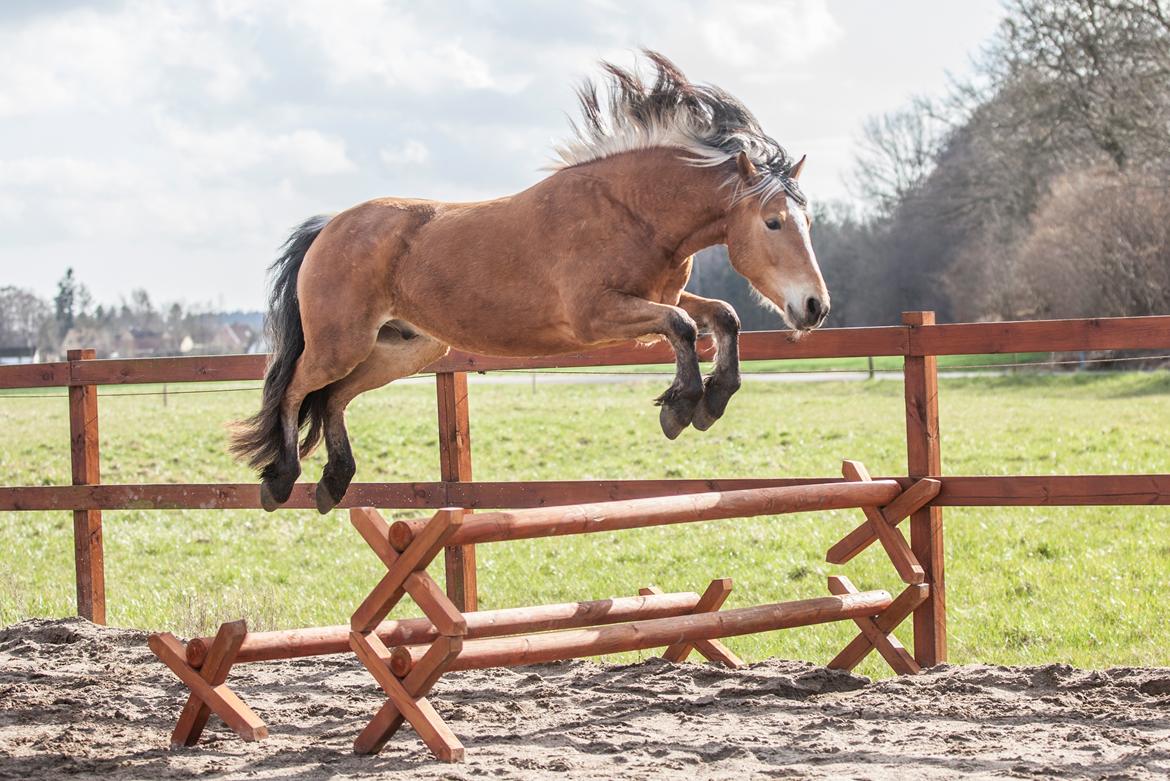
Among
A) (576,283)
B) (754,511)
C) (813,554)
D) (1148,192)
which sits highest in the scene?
(1148,192)

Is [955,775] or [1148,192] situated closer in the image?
[955,775]

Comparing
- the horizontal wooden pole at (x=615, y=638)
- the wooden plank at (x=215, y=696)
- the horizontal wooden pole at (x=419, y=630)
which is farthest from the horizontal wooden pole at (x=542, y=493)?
the wooden plank at (x=215, y=696)

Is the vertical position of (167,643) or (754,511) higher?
(754,511)

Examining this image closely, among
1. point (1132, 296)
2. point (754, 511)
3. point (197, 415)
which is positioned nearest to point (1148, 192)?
point (1132, 296)

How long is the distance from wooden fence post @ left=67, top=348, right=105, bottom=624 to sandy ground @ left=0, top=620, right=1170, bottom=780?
1385mm

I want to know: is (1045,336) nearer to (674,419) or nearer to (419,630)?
(674,419)

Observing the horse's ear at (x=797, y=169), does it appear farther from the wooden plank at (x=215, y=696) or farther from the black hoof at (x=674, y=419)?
the wooden plank at (x=215, y=696)

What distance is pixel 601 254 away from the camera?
459 centimetres

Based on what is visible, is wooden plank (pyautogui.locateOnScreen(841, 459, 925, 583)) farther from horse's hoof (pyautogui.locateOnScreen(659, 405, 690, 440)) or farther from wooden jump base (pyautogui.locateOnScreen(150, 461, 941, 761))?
horse's hoof (pyautogui.locateOnScreen(659, 405, 690, 440))

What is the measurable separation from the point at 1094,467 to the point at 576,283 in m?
9.66

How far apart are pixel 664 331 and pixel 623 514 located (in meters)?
0.72

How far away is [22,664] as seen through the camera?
579 cm

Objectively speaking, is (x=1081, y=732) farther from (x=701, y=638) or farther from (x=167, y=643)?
(x=167, y=643)

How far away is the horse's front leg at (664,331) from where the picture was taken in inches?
167
